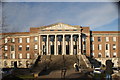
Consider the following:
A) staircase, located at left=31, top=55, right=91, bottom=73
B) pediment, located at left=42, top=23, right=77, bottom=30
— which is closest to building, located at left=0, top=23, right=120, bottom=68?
pediment, located at left=42, top=23, right=77, bottom=30

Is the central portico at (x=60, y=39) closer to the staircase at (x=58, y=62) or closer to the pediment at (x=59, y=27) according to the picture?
the pediment at (x=59, y=27)

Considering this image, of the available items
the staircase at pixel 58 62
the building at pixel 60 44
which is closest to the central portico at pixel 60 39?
the building at pixel 60 44

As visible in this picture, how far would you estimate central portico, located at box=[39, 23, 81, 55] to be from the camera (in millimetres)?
43000

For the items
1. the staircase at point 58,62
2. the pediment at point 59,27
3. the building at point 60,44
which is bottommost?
the staircase at point 58,62

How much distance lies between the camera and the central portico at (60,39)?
4300 centimetres

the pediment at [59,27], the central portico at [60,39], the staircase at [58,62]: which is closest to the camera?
the staircase at [58,62]

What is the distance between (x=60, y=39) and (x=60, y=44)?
1361 millimetres

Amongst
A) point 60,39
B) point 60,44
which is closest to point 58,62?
point 60,44

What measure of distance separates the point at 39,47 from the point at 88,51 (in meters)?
13.4

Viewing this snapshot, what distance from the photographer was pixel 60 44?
46.1 meters

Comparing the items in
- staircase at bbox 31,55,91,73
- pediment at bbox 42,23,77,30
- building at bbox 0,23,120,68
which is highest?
pediment at bbox 42,23,77,30

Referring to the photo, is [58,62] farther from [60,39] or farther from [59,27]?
[59,27]

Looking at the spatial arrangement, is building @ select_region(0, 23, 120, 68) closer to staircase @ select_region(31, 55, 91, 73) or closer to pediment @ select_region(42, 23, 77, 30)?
pediment @ select_region(42, 23, 77, 30)

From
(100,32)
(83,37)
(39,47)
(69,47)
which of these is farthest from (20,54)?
(100,32)
